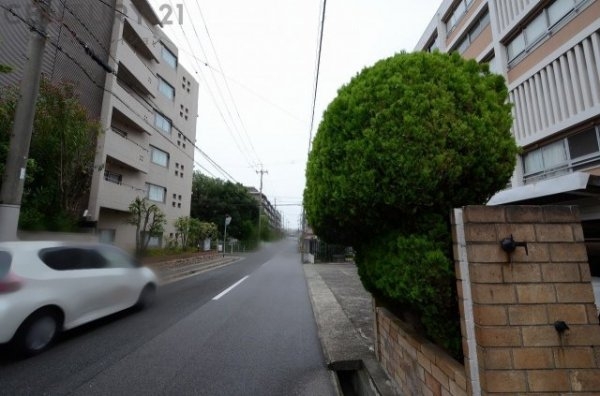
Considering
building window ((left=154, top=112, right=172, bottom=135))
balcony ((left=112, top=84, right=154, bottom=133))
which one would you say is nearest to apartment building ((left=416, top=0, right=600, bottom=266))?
balcony ((left=112, top=84, right=154, bottom=133))

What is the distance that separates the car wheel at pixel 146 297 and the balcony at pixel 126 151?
36.2ft

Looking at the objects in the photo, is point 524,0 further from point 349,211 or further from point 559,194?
point 349,211

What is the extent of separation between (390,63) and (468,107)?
29.8 inches

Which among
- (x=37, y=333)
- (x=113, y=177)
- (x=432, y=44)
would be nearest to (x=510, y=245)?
(x=37, y=333)

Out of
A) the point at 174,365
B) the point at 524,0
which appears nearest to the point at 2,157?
the point at 174,365

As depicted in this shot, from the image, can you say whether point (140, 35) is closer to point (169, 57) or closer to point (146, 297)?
point (169, 57)

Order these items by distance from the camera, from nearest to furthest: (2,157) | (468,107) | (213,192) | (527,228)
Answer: (527,228), (468,107), (2,157), (213,192)

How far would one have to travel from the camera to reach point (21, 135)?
18.1 ft

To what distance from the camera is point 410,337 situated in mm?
2350

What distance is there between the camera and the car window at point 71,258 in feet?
12.5

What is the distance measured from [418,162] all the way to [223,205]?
123 ft

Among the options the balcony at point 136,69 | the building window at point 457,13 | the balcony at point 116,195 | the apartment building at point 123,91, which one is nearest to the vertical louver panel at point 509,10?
the building window at point 457,13

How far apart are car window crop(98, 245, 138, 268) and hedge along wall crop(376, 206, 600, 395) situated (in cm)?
416

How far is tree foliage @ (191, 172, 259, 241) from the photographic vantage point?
124 ft
